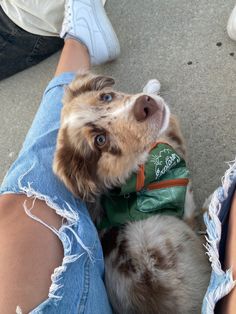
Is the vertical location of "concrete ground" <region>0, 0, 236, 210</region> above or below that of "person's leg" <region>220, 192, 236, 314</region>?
below

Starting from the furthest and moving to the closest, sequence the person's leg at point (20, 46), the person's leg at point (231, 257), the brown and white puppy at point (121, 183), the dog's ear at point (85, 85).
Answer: the person's leg at point (20, 46)
the dog's ear at point (85, 85)
the brown and white puppy at point (121, 183)
the person's leg at point (231, 257)

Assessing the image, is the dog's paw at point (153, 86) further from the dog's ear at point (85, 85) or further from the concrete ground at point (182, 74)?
the dog's ear at point (85, 85)

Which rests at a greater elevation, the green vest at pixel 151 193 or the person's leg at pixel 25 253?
the person's leg at pixel 25 253

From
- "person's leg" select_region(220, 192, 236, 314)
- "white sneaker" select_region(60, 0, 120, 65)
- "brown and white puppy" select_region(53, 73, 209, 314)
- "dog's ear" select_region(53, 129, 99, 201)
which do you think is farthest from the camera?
"white sneaker" select_region(60, 0, 120, 65)

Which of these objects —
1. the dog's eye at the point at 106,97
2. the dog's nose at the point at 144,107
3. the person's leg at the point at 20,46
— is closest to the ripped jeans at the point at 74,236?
the dog's eye at the point at 106,97

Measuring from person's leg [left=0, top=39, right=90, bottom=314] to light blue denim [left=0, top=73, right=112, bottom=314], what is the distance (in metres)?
0.04

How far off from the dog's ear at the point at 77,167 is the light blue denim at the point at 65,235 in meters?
0.07

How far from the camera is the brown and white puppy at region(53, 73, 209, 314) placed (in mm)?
1828

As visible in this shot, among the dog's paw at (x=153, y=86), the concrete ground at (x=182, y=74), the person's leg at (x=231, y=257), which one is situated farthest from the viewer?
the dog's paw at (x=153, y=86)

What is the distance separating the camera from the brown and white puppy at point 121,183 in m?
1.83

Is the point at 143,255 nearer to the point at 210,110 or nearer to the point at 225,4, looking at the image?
the point at 210,110

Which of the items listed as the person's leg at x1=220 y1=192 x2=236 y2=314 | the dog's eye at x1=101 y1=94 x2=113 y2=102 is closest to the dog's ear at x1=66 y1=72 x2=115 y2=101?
the dog's eye at x1=101 y1=94 x2=113 y2=102

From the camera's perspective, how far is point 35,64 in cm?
354

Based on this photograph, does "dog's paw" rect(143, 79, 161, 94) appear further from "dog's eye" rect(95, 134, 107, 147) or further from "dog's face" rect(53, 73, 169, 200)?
"dog's eye" rect(95, 134, 107, 147)
